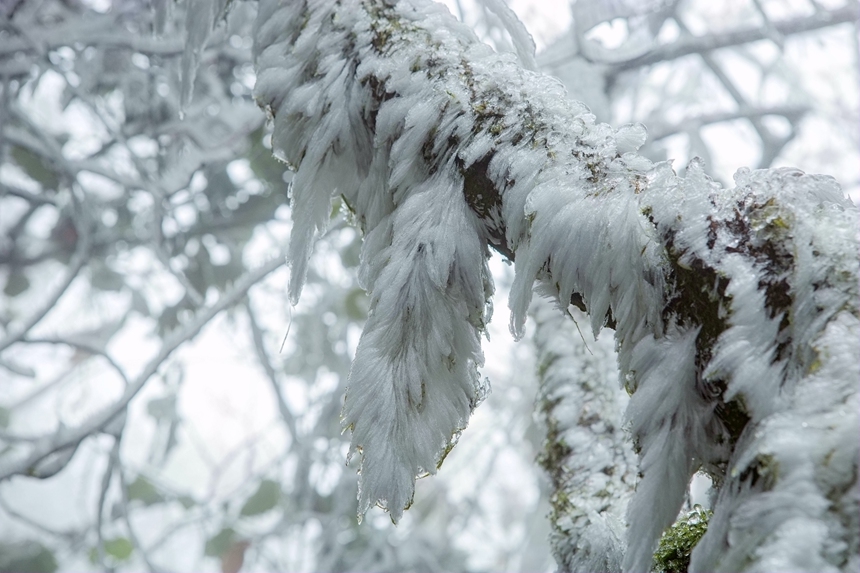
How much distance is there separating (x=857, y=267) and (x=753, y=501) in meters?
0.11

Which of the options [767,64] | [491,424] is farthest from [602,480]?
[491,424]

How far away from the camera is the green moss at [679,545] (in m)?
0.43

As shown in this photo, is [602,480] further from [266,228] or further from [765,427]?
[266,228]

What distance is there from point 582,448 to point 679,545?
217 millimetres

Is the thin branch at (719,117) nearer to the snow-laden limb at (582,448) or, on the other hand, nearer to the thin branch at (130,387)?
the snow-laden limb at (582,448)

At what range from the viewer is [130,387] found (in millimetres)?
911

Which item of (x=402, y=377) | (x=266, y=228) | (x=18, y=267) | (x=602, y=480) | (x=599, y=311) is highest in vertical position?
(x=599, y=311)

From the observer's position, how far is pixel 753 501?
0.85 ft

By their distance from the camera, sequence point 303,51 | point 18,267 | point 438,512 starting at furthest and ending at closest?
point 438,512, point 18,267, point 303,51

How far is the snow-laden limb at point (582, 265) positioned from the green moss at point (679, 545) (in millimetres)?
121

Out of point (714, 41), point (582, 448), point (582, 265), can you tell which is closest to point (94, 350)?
point (582, 448)

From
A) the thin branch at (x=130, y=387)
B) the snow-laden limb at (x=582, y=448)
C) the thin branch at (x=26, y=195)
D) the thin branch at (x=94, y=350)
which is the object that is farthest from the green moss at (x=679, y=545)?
the thin branch at (x=26, y=195)

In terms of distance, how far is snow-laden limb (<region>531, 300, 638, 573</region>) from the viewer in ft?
1.84

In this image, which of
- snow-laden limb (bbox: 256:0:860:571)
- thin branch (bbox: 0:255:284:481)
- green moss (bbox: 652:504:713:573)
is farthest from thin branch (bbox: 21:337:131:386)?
green moss (bbox: 652:504:713:573)
